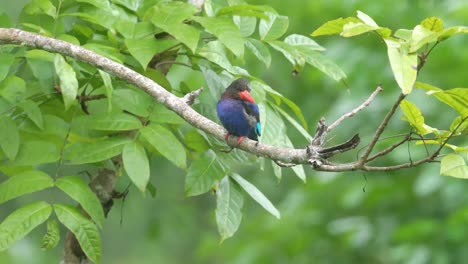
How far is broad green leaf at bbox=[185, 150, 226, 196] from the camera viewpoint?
13.3 feet

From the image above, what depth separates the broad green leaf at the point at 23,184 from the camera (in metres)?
3.87

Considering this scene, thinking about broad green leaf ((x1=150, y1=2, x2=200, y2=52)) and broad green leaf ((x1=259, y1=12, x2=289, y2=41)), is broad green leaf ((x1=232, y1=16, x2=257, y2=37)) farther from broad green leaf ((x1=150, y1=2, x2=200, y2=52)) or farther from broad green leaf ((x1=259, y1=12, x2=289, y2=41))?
broad green leaf ((x1=150, y1=2, x2=200, y2=52))

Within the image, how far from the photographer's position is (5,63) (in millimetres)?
3803

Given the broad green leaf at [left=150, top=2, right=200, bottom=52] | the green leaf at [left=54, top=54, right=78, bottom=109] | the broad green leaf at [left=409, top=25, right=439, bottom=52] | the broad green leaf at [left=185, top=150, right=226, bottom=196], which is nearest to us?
the broad green leaf at [left=409, top=25, right=439, bottom=52]

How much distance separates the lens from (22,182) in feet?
12.9

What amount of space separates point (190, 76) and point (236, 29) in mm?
1869

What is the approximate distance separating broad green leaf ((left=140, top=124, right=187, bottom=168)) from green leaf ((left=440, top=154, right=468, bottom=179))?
121 centimetres

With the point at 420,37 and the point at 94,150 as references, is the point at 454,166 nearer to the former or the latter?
the point at 420,37

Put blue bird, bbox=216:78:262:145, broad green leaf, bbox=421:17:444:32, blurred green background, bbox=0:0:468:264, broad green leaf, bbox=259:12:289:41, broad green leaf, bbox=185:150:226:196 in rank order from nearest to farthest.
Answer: broad green leaf, bbox=421:17:444:32, blue bird, bbox=216:78:262:145, broad green leaf, bbox=185:150:226:196, broad green leaf, bbox=259:12:289:41, blurred green background, bbox=0:0:468:264

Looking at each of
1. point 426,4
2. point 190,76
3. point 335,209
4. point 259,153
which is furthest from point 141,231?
point 259,153

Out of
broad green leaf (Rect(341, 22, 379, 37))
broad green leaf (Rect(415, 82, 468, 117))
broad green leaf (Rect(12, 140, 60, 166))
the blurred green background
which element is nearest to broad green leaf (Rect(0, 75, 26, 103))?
broad green leaf (Rect(12, 140, 60, 166))

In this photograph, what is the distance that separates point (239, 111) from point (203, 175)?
0.43 metres

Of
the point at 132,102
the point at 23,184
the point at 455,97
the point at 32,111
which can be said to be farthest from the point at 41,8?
the point at 455,97

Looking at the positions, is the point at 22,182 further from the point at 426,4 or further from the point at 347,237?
the point at 426,4
